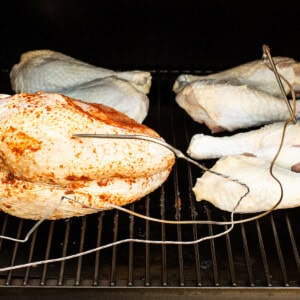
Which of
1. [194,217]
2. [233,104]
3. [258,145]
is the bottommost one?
[194,217]

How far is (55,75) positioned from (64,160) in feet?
2.50

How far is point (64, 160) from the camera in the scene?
1.80 metres

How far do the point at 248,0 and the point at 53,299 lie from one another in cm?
168

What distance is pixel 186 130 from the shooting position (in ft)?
8.20

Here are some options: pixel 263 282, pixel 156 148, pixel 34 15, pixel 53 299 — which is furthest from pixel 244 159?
pixel 34 15

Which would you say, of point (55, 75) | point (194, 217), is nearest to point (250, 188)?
point (194, 217)

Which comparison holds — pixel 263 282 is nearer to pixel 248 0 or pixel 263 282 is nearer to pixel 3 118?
pixel 3 118

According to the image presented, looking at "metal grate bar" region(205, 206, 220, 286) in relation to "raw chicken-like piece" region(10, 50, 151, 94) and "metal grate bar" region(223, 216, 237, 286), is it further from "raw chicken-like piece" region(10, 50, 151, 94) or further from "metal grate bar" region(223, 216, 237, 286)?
"raw chicken-like piece" region(10, 50, 151, 94)

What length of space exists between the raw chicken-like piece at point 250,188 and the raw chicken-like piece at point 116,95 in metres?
0.48

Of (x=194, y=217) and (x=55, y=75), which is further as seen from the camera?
(x=55, y=75)

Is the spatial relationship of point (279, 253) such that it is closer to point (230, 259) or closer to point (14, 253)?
point (230, 259)

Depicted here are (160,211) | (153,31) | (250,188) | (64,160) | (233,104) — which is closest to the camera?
(64,160)

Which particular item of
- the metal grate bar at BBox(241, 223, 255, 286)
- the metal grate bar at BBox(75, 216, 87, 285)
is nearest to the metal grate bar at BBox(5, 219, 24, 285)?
A: the metal grate bar at BBox(75, 216, 87, 285)

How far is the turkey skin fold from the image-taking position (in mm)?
1804
